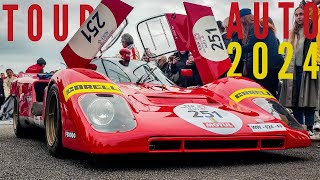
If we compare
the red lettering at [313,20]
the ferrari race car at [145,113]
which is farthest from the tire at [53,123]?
the red lettering at [313,20]

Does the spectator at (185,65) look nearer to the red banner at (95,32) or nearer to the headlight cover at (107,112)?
the red banner at (95,32)

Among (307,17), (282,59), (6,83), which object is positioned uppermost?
(307,17)

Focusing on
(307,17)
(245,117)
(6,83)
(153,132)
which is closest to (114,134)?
(153,132)

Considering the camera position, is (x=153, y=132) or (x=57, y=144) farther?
(x=57, y=144)

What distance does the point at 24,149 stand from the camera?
536cm

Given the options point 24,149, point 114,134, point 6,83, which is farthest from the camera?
point 6,83

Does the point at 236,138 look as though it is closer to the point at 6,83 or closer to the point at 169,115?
the point at 169,115

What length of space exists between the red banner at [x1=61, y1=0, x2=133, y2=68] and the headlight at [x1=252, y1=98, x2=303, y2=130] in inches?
63.0

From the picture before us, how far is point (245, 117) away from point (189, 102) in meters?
0.50

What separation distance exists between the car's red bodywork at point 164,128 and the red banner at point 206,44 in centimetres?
67

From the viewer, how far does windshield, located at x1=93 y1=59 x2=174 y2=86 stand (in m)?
5.44

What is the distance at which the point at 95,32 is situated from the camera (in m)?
5.36

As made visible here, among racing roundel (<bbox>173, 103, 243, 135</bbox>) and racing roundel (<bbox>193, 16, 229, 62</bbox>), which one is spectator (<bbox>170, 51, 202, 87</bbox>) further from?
racing roundel (<bbox>173, 103, 243, 135</bbox>)

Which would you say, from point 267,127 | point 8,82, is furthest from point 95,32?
point 8,82
